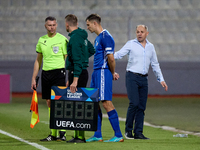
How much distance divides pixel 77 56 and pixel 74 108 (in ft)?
2.54

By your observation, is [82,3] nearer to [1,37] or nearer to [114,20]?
[114,20]

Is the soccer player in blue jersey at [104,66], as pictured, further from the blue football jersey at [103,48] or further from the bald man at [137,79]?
the bald man at [137,79]

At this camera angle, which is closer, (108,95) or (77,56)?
(77,56)

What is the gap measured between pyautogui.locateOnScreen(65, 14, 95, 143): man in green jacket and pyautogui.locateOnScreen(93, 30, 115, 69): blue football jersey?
0.14 metres

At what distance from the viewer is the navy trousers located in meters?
7.43

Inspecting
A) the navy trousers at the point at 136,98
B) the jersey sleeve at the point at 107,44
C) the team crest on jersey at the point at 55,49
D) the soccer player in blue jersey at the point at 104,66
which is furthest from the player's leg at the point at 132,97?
the team crest on jersey at the point at 55,49

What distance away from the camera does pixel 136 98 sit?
7422 mm

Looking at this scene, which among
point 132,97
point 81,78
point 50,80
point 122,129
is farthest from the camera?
point 122,129

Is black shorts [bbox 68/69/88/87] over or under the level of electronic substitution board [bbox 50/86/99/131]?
over

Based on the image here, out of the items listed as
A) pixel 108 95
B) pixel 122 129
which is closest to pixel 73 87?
pixel 108 95

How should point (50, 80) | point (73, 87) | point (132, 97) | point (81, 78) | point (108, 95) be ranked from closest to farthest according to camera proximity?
1. point (73, 87)
2. point (81, 78)
3. point (108, 95)
4. point (50, 80)
5. point (132, 97)

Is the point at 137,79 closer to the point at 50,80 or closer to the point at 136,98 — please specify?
the point at 136,98

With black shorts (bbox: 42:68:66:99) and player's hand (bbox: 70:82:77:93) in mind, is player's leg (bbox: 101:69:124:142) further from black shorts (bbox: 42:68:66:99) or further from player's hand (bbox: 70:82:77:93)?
black shorts (bbox: 42:68:66:99)

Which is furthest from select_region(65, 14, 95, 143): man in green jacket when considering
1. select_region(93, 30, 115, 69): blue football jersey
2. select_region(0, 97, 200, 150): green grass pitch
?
select_region(0, 97, 200, 150): green grass pitch
